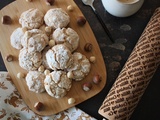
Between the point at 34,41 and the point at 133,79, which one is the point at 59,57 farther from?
the point at 133,79

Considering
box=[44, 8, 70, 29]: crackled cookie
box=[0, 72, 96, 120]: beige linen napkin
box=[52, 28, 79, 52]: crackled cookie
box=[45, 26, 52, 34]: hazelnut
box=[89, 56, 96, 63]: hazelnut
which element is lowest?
box=[0, 72, 96, 120]: beige linen napkin

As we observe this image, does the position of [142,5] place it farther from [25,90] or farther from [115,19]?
[25,90]

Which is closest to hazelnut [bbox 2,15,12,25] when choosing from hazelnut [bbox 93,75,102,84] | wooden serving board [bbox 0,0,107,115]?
wooden serving board [bbox 0,0,107,115]

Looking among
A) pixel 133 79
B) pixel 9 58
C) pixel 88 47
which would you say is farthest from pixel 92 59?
pixel 9 58

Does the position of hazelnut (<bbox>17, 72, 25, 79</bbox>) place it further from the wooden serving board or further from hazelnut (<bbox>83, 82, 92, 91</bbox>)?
hazelnut (<bbox>83, 82, 92, 91</bbox>)

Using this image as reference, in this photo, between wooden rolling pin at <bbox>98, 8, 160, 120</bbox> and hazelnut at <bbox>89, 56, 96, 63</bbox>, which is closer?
wooden rolling pin at <bbox>98, 8, 160, 120</bbox>

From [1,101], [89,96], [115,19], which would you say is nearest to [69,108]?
[89,96]
